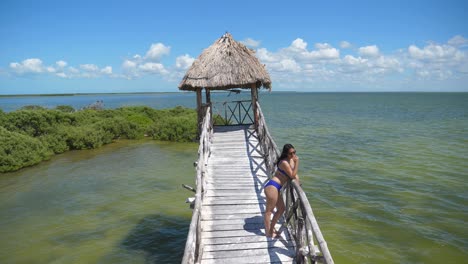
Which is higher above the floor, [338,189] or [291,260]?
[291,260]

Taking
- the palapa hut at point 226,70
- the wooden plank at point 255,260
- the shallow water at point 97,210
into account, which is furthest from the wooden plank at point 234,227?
the palapa hut at point 226,70

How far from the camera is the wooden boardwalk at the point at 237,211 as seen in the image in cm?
592

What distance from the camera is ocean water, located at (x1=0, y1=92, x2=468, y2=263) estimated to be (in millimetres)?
10453

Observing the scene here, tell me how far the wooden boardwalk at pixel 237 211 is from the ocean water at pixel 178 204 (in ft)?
11.2

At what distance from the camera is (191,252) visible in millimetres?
4980

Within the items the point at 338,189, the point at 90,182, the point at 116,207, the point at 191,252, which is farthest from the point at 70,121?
the point at 191,252

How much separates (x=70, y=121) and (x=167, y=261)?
22.8 m

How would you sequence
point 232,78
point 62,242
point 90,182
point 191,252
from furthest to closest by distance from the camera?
point 90,182
point 232,78
point 62,242
point 191,252

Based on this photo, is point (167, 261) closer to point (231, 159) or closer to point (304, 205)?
point (231, 159)

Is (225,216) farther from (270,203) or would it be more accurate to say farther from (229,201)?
(270,203)

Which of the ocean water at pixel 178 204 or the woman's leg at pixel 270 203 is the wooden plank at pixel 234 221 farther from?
the ocean water at pixel 178 204

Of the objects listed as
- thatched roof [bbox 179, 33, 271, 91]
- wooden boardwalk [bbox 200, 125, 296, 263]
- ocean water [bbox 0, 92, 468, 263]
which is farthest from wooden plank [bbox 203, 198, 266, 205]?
thatched roof [bbox 179, 33, 271, 91]

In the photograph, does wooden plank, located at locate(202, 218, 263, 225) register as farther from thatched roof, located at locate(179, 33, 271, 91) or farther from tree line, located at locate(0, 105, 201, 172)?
tree line, located at locate(0, 105, 201, 172)

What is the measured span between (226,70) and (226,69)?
5 centimetres
